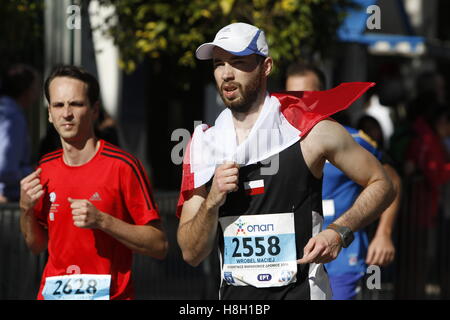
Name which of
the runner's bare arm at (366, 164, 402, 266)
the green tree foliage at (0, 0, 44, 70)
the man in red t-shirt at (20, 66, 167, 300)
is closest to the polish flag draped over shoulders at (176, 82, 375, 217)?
the man in red t-shirt at (20, 66, 167, 300)

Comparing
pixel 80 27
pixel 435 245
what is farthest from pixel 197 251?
pixel 435 245

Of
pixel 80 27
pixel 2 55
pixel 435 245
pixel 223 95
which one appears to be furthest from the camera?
pixel 435 245

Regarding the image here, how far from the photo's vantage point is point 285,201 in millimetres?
4578

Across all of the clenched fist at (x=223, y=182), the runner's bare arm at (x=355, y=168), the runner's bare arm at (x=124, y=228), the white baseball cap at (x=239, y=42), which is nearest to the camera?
the clenched fist at (x=223, y=182)

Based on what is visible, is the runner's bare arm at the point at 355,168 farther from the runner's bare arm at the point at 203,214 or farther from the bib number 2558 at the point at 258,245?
the runner's bare arm at the point at 203,214

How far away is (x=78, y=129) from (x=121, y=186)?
357mm

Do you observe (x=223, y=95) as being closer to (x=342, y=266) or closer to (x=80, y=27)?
(x=342, y=266)

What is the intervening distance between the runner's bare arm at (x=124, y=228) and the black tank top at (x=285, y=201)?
55 cm

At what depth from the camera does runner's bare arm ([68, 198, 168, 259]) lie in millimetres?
4734

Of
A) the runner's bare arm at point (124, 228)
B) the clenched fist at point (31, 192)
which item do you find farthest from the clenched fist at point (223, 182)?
the clenched fist at point (31, 192)

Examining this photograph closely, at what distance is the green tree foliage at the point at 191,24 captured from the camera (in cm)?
802

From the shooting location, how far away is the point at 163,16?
8.12 metres

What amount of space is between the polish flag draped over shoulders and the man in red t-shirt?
0.38m

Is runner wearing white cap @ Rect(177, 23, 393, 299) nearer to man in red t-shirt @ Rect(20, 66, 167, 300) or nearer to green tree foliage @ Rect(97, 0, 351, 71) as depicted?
man in red t-shirt @ Rect(20, 66, 167, 300)
